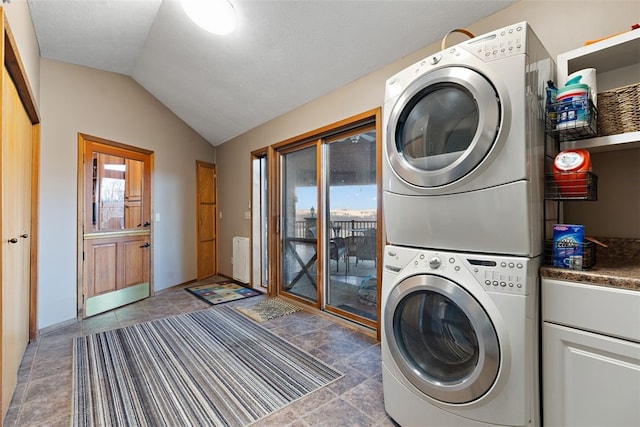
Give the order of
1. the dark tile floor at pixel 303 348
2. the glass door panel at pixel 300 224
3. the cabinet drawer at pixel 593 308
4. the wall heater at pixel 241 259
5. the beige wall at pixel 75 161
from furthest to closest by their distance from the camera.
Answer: the wall heater at pixel 241 259
the glass door panel at pixel 300 224
the beige wall at pixel 75 161
the dark tile floor at pixel 303 348
the cabinet drawer at pixel 593 308

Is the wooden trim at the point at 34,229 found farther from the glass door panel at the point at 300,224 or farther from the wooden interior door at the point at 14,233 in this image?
the glass door panel at the point at 300,224

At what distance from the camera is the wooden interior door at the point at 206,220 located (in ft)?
14.5

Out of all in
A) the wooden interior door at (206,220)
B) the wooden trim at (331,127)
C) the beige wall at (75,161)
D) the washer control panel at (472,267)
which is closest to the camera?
the washer control panel at (472,267)

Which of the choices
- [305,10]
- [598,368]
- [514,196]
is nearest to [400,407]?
[598,368]

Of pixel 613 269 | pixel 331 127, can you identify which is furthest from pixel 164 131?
pixel 613 269

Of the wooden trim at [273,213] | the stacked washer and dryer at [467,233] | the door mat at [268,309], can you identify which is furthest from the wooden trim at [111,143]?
the stacked washer and dryer at [467,233]

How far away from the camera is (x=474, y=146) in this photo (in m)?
1.15

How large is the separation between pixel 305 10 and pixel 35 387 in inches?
119

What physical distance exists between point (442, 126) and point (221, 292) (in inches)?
136

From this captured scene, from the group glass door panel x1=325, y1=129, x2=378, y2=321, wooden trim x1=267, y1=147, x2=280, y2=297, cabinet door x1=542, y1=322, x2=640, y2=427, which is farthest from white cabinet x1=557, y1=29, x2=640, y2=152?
Answer: wooden trim x1=267, y1=147, x2=280, y2=297

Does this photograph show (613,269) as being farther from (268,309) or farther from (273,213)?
(273,213)

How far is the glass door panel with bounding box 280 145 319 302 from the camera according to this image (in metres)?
3.19

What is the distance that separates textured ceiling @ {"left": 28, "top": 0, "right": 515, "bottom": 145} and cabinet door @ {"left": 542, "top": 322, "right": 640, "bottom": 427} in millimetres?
1800

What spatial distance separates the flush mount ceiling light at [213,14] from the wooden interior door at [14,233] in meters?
1.23
